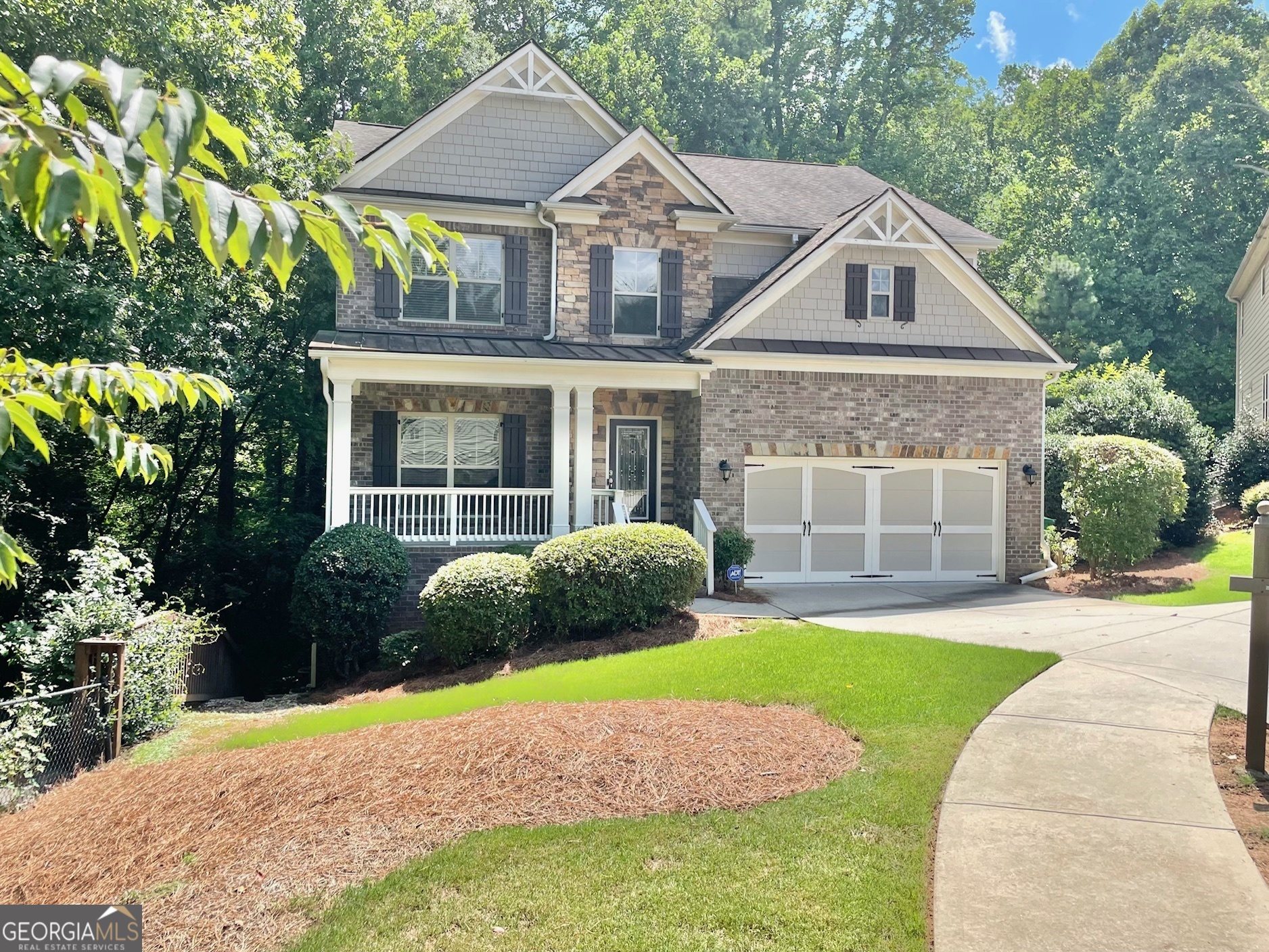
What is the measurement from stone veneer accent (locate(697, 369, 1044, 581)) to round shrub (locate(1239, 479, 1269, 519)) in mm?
5914

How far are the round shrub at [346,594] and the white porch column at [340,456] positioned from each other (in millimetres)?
856

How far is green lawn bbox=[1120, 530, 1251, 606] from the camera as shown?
46.3ft

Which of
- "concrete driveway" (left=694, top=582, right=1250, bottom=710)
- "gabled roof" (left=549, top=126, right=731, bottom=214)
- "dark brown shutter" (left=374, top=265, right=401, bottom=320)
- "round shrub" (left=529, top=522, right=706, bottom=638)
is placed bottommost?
"concrete driveway" (left=694, top=582, right=1250, bottom=710)

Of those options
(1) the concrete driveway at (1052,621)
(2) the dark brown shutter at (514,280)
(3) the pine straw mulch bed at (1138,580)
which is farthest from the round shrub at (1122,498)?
(2) the dark brown shutter at (514,280)

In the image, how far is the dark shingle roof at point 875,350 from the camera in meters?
15.8

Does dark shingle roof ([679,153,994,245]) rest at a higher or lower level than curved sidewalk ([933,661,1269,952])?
higher

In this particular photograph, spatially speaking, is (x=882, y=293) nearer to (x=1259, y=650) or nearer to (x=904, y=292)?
(x=904, y=292)

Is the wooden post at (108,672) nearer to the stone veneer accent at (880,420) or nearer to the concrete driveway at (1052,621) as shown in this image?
the concrete driveway at (1052,621)

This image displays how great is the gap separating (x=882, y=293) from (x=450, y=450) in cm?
814

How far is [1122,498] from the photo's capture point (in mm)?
15531

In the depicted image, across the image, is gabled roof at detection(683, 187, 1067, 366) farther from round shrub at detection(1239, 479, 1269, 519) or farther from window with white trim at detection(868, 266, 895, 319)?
round shrub at detection(1239, 479, 1269, 519)

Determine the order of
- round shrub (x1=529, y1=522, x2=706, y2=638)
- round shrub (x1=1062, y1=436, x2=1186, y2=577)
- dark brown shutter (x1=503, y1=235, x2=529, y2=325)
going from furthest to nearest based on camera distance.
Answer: dark brown shutter (x1=503, y1=235, x2=529, y2=325) → round shrub (x1=1062, y1=436, x2=1186, y2=577) → round shrub (x1=529, y1=522, x2=706, y2=638)
